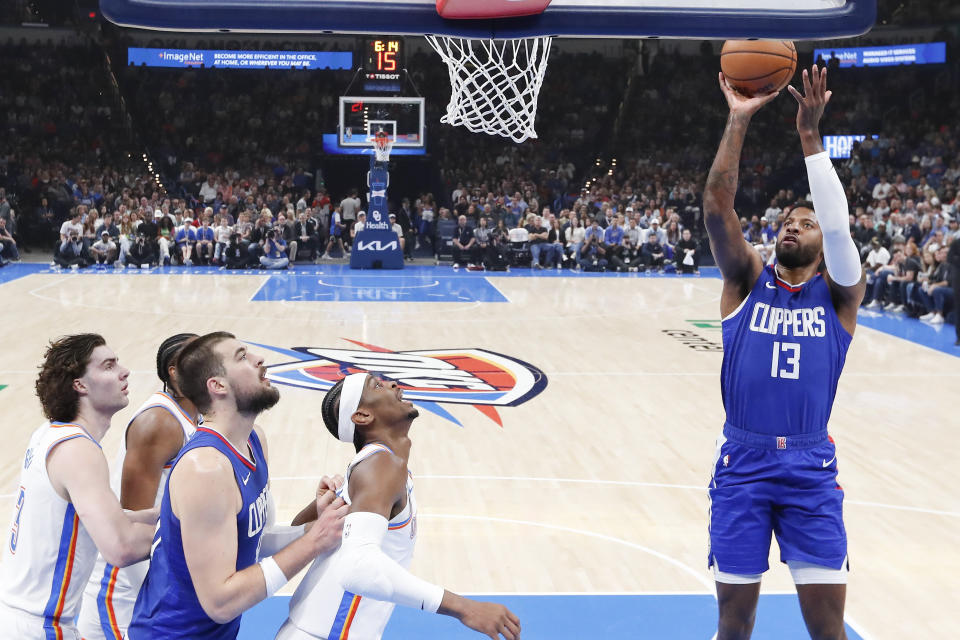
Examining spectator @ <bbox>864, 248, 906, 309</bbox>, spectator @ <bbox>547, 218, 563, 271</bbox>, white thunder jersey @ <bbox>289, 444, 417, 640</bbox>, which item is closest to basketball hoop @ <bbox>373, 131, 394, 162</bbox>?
spectator @ <bbox>547, 218, 563, 271</bbox>

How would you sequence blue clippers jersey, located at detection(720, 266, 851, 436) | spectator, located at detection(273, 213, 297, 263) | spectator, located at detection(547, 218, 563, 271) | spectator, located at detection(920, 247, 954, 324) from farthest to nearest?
spectator, located at detection(547, 218, 563, 271) < spectator, located at detection(273, 213, 297, 263) < spectator, located at detection(920, 247, 954, 324) < blue clippers jersey, located at detection(720, 266, 851, 436)

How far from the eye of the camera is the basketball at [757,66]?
3.82 meters

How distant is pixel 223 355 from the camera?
106 inches

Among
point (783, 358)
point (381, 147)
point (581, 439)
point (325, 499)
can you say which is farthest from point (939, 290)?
point (325, 499)

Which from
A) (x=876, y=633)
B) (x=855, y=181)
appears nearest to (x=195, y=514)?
(x=876, y=633)

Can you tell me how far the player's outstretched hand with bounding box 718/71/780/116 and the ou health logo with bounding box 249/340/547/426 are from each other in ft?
15.1

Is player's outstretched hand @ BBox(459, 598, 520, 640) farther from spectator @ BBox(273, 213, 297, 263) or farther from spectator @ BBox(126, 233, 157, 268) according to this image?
spectator @ BBox(273, 213, 297, 263)

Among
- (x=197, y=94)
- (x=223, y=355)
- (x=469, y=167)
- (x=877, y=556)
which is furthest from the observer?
(x=197, y=94)

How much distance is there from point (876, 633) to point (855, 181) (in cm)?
2082

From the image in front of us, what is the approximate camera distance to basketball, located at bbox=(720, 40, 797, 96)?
3820 millimetres

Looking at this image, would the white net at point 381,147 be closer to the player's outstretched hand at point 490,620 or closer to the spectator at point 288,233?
the spectator at point 288,233

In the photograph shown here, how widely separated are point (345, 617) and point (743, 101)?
2273mm

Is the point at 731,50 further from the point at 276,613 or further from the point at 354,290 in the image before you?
the point at 354,290

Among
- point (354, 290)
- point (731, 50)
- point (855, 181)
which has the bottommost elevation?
point (354, 290)
